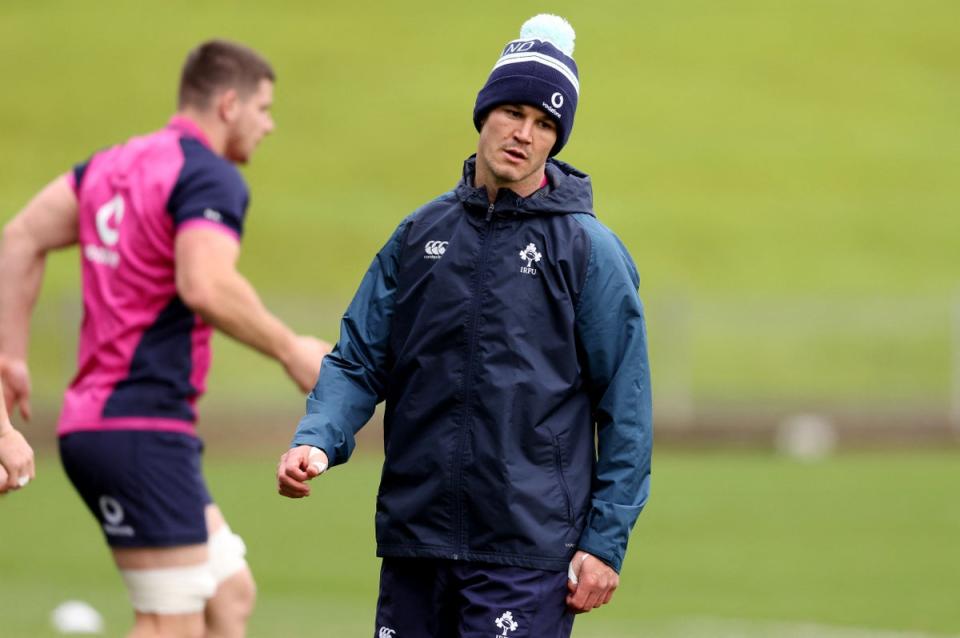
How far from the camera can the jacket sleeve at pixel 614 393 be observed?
496 centimetres

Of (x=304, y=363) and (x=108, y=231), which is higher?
(x=108, y=231)

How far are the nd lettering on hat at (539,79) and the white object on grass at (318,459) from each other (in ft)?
3.48

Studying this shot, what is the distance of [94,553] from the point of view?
45.0 ft

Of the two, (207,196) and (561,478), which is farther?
(207,196)

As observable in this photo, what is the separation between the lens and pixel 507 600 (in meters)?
4.96

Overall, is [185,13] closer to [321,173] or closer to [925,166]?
[321,173]

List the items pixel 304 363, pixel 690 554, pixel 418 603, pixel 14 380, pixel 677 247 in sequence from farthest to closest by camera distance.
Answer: pixel 677 247
pixel 690 554
pixel 14 380
pixel 304 363
pixel 418 603

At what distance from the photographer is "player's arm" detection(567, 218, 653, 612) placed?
4.96m

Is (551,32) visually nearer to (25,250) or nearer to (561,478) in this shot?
(561,478)

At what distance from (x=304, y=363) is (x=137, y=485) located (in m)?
0.78

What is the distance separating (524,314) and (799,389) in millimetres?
22474

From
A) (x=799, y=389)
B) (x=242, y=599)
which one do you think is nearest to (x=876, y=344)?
(x=799, y=389)

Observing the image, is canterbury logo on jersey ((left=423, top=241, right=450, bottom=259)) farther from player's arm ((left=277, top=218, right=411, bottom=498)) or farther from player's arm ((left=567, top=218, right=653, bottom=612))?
player's arm ((left=567, top=218, right=653, bottom=612))

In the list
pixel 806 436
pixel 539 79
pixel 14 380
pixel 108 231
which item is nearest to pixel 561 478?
pixel 539 79
